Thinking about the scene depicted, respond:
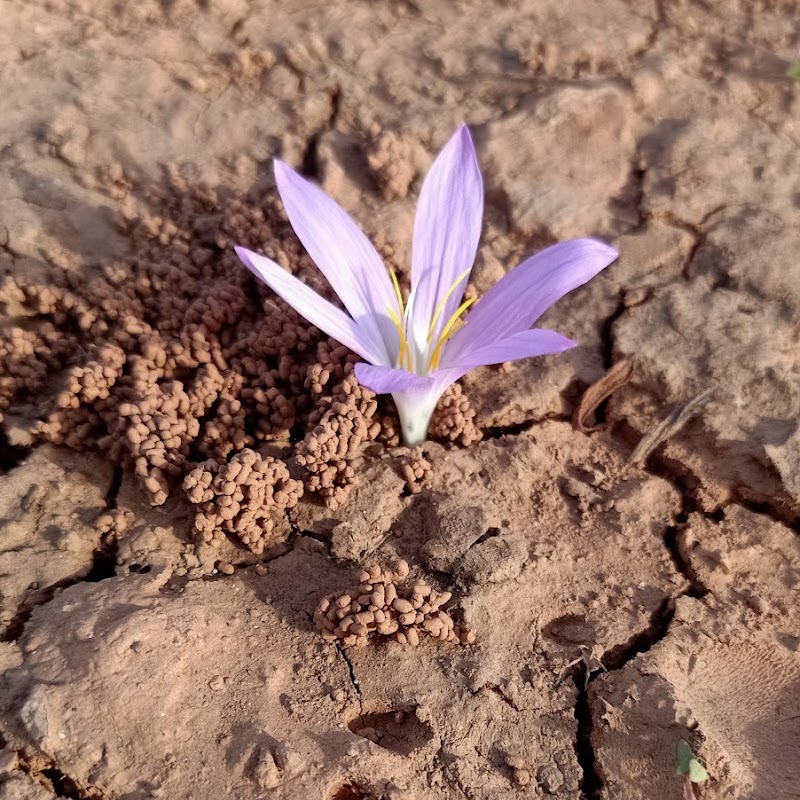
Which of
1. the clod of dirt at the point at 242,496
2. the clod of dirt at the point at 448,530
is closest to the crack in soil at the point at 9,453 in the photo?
the clod of dirt at the point at 242,496

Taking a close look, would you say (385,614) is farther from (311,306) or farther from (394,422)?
(311,306)

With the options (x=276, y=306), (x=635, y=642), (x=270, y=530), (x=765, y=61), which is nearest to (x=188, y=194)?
(x=276, y=306)

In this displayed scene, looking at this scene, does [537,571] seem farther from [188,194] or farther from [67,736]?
[188,194]

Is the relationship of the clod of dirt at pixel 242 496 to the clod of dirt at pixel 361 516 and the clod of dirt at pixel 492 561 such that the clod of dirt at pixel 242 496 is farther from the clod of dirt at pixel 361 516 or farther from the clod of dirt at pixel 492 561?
the clod of dirt at pixel 492 561

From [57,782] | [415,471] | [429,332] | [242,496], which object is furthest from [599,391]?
[57,782]

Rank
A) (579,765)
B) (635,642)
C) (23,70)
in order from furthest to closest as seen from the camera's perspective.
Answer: (23,70), (635,642), (579,765)

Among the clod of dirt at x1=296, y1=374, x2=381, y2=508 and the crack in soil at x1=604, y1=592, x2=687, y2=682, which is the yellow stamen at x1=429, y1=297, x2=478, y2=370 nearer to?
the clod of dirt at x1=296, y1=374, x2=381, y2=508
